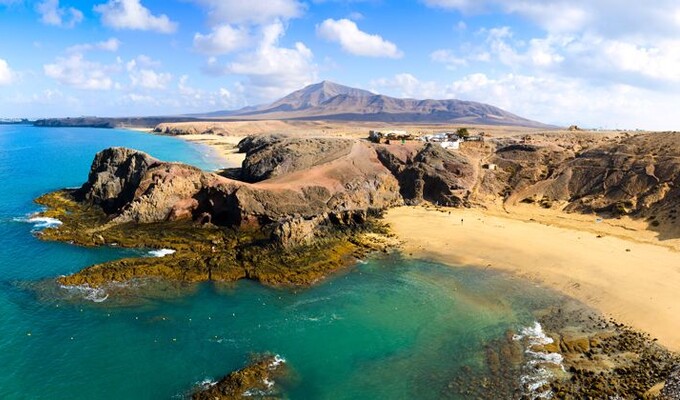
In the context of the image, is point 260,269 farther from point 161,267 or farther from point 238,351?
point 238,351

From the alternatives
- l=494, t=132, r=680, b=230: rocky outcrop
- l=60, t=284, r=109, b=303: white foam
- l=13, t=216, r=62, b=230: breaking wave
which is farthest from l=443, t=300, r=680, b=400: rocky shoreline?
l=13, t=216, r=62, b=230: breaking wave

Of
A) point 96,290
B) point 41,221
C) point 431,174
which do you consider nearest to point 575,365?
point 96,290

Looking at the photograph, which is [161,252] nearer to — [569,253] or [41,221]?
[41,221]

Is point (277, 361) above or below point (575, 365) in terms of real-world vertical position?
above

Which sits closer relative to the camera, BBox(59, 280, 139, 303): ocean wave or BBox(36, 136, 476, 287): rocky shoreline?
BBox(59, 280, 139, 303): ocean wave

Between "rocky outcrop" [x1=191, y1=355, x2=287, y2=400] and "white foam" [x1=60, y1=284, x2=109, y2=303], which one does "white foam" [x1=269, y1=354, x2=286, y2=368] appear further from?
"white foam" [x1=60, y1=284, x2=109, y2=303]

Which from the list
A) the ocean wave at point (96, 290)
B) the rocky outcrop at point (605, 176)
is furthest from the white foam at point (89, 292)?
the rocky outcrop at point (605, 176)
